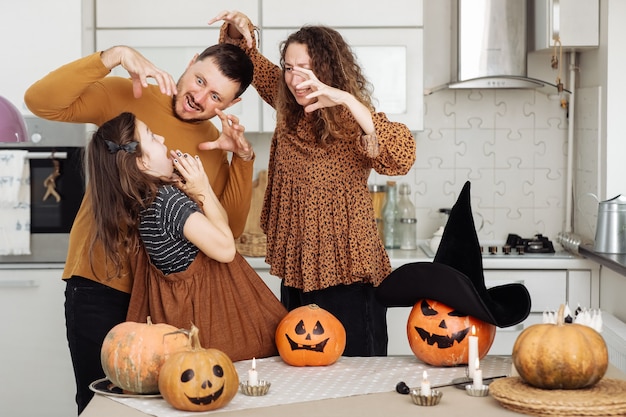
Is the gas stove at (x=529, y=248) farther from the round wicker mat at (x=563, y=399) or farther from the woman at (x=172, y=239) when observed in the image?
the round wicker mat at (x=563, y=399)

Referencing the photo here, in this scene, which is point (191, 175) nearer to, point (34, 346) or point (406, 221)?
point (34, 346)

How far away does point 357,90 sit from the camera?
2521mm

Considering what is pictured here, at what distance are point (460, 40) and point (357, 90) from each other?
1524 millimetres

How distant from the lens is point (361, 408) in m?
1.72

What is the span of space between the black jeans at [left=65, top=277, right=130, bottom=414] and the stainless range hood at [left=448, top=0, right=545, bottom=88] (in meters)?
2.06

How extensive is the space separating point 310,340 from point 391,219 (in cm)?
201

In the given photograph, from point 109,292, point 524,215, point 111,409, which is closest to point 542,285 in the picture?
point 524,215

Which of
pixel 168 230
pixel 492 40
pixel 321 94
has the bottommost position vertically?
pixel 168 230

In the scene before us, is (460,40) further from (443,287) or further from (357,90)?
(443,287)

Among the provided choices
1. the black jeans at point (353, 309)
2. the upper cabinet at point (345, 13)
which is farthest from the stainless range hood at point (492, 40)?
the black jeans at point (353, 309)

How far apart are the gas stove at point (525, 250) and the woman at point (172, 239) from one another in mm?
1698

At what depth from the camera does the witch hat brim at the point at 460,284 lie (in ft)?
6.53

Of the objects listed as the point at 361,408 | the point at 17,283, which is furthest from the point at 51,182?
the point at 361,408

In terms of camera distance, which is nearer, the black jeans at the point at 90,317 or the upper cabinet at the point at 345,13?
the black jeans at the point at 90,317
